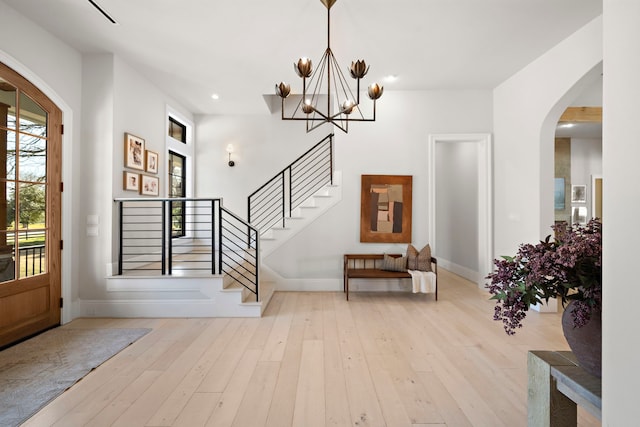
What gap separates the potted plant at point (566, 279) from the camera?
102 centimetres

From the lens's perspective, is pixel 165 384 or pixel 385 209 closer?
pixel 165 384

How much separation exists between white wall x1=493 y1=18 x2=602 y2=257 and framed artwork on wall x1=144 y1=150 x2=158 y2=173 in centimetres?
534

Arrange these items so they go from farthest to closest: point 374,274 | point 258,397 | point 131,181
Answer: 1. point 374,274
2. point 131,181
3. point 258,397

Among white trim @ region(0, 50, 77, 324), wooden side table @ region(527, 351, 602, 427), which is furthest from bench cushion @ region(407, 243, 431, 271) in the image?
white trim @ region(0, 50, 77, 324)

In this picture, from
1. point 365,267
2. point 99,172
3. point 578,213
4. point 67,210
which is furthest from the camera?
point 578,213

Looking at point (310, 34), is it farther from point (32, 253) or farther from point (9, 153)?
point (32, 253)

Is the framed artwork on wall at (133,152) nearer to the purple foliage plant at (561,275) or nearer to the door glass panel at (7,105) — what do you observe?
the door glass panel at (7,105)

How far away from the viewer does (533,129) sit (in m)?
4.36

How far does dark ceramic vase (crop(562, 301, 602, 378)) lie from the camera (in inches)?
40.9

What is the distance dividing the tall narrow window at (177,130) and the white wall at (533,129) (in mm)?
5677

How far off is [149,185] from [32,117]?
1.58 m

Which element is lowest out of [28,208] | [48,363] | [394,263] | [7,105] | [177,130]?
[48,363]

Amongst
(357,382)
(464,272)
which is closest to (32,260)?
(357,382)

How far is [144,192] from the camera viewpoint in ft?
15.2
